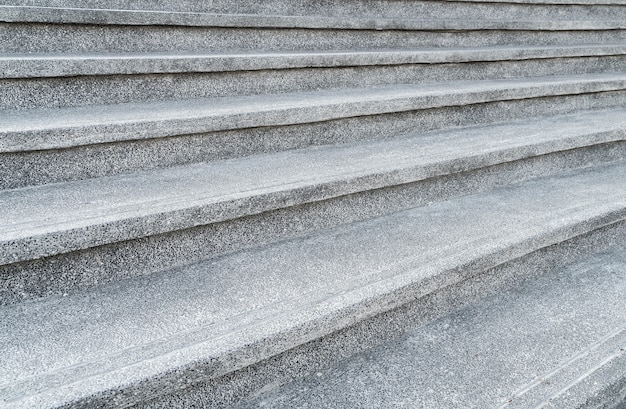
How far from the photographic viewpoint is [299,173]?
1.55 m

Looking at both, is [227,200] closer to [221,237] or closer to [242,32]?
[221,237]

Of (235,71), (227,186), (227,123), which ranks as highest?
(235,71)

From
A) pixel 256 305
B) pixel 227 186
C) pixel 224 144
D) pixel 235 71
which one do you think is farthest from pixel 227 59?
pixel 256 305

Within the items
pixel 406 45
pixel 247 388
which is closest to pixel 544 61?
pixel 406 45

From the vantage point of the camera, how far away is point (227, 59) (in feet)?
6.17

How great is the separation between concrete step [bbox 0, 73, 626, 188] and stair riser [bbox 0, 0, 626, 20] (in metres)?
0.58

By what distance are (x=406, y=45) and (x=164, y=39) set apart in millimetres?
1272

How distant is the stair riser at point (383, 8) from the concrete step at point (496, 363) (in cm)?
165

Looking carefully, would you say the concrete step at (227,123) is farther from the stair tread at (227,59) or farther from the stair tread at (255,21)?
the stair tread at (255,21)

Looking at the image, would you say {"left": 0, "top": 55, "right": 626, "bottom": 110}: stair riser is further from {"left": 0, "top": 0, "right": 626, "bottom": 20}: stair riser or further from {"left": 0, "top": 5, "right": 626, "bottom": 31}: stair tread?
{"left": 0, "top": 0, "right": 626, "bottom": 20}: stair riser

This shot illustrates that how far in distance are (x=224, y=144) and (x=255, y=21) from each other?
76 centimetres

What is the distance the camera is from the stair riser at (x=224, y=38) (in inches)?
68.3

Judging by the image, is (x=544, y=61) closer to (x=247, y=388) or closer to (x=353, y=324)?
(x=353, y=324)

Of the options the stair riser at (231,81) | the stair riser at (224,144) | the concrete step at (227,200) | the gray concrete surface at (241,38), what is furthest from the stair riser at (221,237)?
the gray concrete surface at (241,38)
